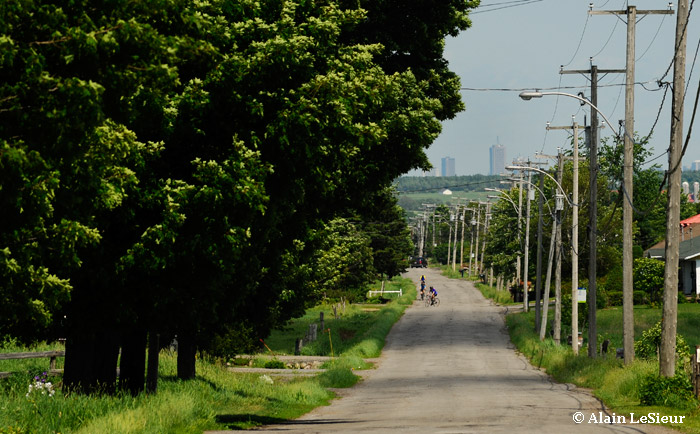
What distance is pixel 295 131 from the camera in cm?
1705

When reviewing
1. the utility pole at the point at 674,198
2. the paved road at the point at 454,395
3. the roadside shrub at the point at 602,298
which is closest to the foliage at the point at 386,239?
the roadside shrub at the point at 602,298

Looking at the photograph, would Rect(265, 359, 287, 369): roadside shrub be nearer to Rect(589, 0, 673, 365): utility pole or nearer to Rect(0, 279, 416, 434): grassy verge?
Rect(0, 279, 416, 434): grassy verge

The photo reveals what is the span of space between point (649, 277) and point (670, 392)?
54.5m

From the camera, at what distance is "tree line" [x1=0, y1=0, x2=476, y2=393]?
10.5 m

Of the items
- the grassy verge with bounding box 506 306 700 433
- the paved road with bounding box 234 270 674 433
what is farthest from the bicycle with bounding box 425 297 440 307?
the grassy verge with bounding box 506 306 700 433

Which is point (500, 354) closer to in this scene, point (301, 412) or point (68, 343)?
point (301, 412)

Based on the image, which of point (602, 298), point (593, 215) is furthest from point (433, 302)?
point (593, 215)

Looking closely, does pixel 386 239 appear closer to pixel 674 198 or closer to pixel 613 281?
pixel 613 281

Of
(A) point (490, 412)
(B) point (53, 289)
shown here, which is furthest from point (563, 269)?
(B) point (53, 289)

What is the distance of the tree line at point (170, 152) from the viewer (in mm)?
10539

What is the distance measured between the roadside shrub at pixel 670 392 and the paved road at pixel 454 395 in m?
1.25

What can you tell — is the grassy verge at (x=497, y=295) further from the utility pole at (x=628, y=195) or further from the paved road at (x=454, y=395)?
the utility pole at (x=628, y=195)

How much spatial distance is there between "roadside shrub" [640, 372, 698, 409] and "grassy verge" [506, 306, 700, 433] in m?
0.28

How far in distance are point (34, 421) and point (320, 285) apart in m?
39.0
